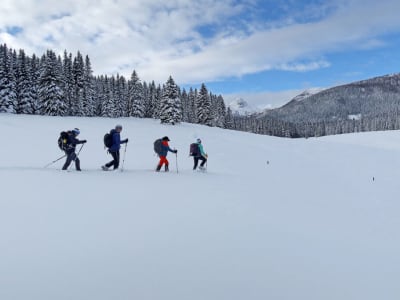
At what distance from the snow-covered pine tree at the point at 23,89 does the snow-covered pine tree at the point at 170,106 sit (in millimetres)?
25194

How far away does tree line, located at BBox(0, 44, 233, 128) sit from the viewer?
49719 mm

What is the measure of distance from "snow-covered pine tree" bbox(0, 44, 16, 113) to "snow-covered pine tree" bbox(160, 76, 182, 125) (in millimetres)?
26363

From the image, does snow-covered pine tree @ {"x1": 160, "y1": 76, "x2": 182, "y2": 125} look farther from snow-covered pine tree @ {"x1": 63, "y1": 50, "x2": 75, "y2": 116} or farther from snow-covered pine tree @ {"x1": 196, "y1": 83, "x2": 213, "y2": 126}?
snow-covered pine tree @ {"x1": 63, "y1": 50, "x2": 75, "y2": 116}

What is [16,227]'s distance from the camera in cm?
520

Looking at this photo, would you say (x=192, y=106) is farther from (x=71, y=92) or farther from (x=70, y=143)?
(x=70, y=143)

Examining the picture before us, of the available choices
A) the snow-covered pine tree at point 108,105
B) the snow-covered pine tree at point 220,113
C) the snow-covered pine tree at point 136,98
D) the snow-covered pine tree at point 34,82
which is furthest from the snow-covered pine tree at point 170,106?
the snow-covered pine tree at point 220,113

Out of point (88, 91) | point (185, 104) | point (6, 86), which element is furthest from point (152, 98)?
point (6, 86)

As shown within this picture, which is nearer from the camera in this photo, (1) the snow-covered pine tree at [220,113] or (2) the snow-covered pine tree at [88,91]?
(2) the snow-covered pine tree at [88,91]

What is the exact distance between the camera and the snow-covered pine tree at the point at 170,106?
5109 cm

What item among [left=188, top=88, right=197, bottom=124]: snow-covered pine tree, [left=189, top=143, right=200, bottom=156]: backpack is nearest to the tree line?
[left=188, top=88, right=197, bottom=124]: snow-covered pine tree

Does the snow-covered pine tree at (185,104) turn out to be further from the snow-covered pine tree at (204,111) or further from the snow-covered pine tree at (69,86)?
the snow-covered pine tree at (69,86)

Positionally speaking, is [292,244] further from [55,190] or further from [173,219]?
[55,190]

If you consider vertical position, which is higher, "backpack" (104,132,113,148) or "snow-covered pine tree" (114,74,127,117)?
"snow-covered pine tree" (114,74,127,117)

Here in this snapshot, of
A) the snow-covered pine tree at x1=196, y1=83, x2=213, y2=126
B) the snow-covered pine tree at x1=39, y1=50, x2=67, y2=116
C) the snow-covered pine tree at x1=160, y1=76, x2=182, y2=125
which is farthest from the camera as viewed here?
the snow-covered pine tree at x1=196, y1=83, x2=213, y2=126
